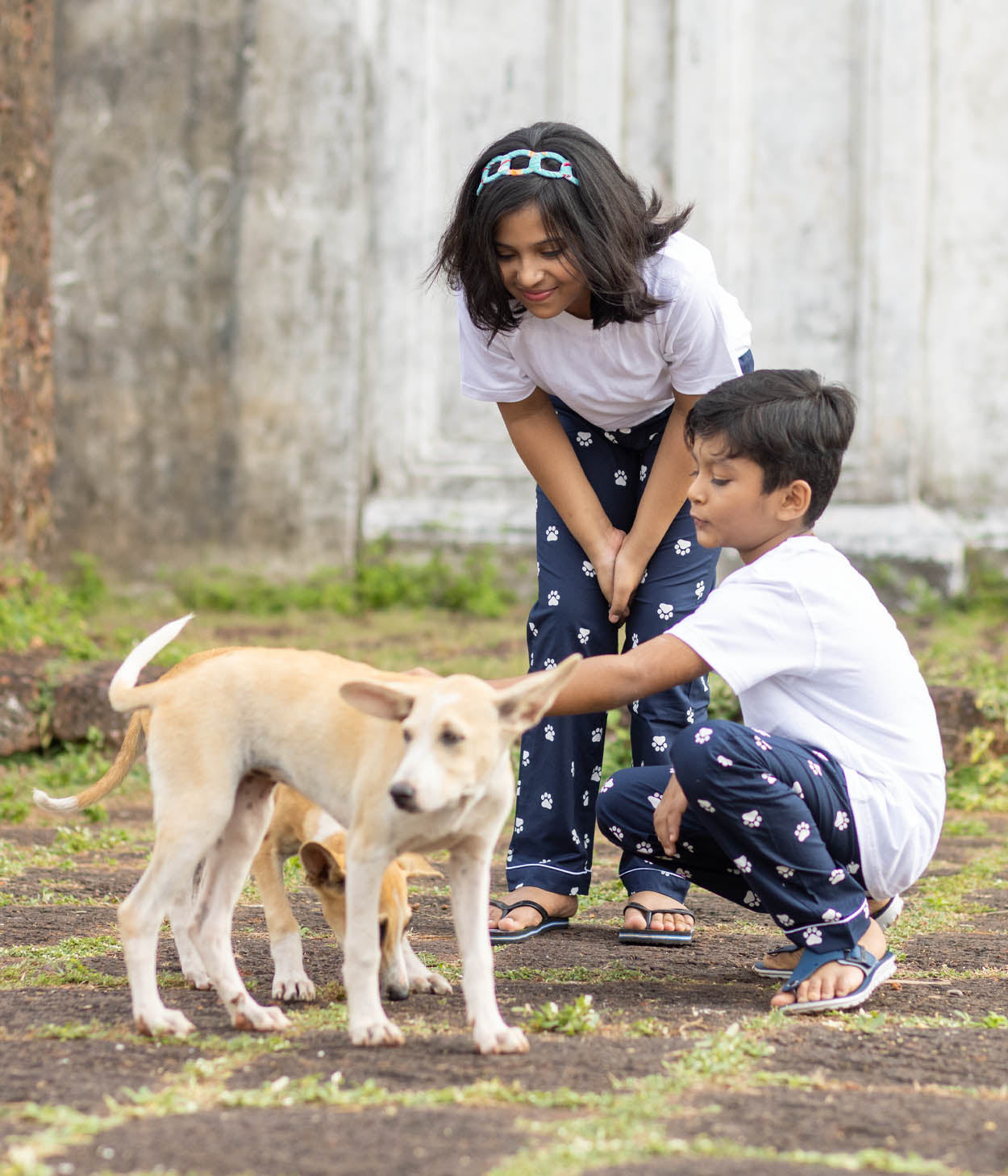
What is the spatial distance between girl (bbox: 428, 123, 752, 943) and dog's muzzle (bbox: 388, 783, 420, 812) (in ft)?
4.08

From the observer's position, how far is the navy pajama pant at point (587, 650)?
12.5 ft

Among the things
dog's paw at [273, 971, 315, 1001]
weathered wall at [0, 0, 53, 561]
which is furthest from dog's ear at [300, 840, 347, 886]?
weathered wall at [0, 0, 53, 561]

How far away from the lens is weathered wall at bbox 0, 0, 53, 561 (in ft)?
23.3

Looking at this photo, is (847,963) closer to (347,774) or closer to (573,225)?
(347,774)

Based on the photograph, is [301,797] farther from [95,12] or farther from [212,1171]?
[95,12]

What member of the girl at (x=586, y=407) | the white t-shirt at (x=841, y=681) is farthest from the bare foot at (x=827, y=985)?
the girl at (x=586, y=407)

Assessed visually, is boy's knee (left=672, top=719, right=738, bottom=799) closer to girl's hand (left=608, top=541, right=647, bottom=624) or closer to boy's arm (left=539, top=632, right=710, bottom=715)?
boy's arm (left=539, top=632, right=710, bottom=715)

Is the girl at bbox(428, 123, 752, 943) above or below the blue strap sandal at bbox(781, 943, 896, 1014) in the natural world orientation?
above

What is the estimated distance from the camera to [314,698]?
2.63 meters

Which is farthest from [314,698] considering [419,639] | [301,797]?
[419,639]

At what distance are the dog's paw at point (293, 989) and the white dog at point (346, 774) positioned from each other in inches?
9.1

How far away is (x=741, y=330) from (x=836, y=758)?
4.20 ft

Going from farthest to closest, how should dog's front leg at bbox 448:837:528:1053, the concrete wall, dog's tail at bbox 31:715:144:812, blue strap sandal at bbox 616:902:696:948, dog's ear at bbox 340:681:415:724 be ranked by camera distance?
the concrete wall, blue strap sandal at bbox 616:902:696:948, dog's tail at bbox 31:715:144:812, dog's front leg at bbox 448:837:528:1053, dog's ear at bbox 340:681:415:724

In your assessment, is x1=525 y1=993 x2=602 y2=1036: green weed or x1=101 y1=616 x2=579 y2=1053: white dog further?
x1=525 y1=993 x2=602 y2=1036: green weed
